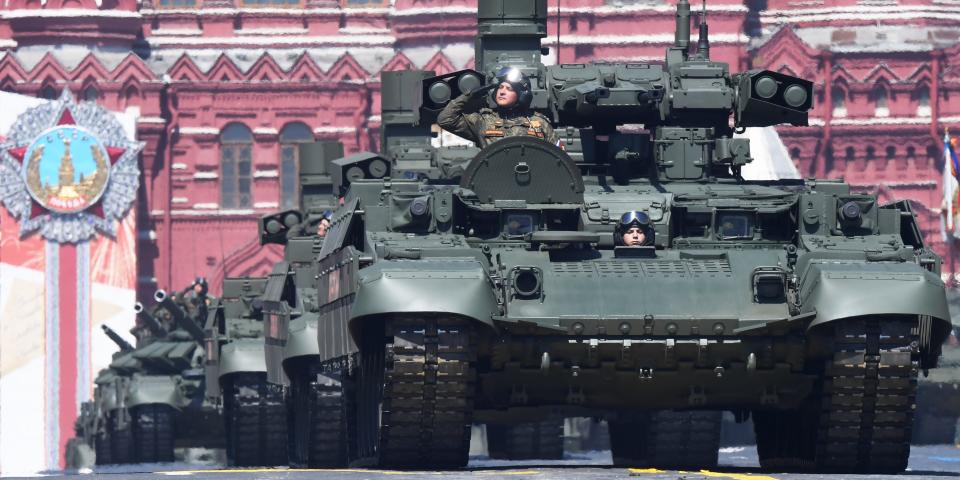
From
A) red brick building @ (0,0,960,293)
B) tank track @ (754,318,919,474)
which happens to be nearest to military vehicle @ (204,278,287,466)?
tank track @ (754,318,919,474)

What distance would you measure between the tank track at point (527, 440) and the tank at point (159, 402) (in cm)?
798

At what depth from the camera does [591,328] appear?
24.4 m

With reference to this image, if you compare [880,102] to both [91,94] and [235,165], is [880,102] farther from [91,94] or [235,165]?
[91,94]

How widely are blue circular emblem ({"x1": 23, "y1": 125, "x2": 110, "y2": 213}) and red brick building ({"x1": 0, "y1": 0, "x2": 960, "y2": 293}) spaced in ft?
6.32

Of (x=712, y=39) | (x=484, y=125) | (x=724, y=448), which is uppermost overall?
(x=712, y=39)

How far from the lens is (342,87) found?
272 ft

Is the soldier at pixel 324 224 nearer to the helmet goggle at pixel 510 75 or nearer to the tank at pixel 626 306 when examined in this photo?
the tank at pixel 626 306

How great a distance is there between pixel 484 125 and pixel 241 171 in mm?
55358

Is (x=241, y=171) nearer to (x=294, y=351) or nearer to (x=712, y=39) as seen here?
(x=712, y=39)

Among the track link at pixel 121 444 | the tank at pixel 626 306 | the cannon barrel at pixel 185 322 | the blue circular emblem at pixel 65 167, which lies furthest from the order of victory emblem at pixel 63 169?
the tank at pixel 626 306

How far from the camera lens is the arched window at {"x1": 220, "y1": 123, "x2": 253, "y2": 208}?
82.8 metres

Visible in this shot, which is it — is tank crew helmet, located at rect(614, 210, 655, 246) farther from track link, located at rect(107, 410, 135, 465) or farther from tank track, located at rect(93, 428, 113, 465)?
tank track, located at rect(93, 428, 113, 465)

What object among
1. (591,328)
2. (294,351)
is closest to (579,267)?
(591,328)

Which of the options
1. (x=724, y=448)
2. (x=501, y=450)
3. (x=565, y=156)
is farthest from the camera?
(x=724, y=448)
